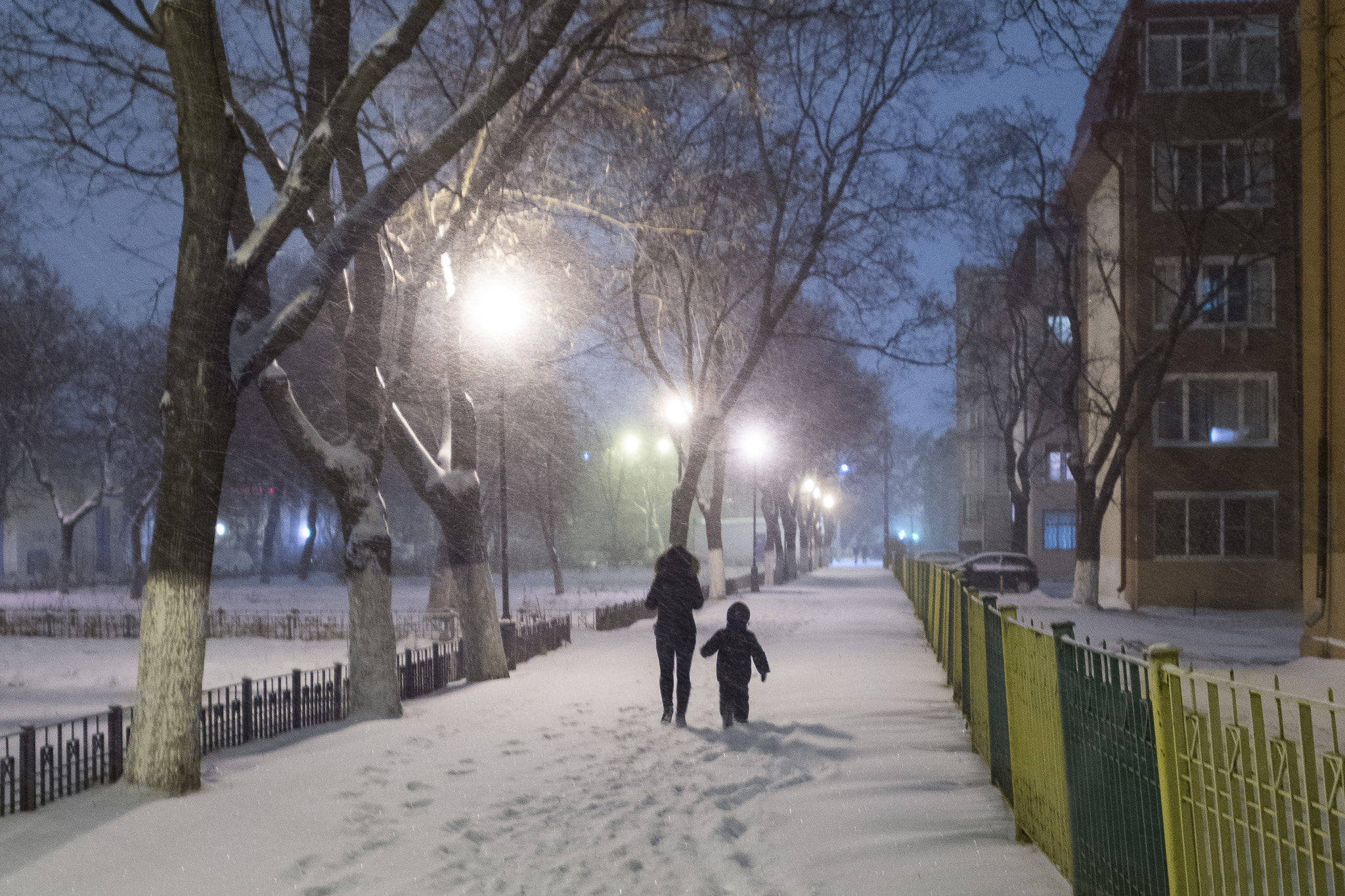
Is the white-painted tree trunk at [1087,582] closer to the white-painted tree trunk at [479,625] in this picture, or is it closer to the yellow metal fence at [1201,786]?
the white-painted tree trunk at [479,625]

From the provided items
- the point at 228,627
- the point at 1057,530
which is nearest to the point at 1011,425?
the point at 1057,530

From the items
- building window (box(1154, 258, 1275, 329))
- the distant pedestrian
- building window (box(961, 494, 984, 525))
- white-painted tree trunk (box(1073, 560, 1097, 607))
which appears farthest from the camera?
building window (box(961, 494, 984, 525))

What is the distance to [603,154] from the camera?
1481cm

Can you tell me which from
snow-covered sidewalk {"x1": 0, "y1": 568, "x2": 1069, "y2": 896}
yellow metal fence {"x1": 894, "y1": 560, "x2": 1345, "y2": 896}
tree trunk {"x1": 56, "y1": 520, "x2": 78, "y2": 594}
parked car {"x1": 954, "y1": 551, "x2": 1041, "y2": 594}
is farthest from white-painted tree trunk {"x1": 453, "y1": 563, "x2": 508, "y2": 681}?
tree trunk {"x1": 56, "y1": 520, "x2": 78, "y2": 594}

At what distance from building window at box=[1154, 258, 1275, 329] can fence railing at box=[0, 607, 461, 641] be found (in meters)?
23.0

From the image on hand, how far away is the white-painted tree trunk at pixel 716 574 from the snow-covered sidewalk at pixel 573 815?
21.0 meters

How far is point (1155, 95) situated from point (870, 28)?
14916 mm

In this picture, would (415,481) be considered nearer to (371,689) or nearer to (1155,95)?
(371,689)

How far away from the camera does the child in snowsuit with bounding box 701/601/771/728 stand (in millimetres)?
10695

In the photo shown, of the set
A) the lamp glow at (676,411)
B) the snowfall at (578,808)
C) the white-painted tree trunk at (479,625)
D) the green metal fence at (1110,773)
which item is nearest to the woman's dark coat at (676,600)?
the snowfall at (578,808)

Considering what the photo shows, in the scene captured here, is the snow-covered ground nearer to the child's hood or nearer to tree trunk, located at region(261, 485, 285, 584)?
tree trunk, located at region(261, 485, 285, 584)

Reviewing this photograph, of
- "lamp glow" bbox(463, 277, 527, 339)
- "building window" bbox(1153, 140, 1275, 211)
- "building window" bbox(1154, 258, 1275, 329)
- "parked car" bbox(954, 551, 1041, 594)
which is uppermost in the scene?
"building window" bbox(1153, 140, 1275, 211)

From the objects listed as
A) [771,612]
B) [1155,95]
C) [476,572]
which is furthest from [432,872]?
[1155,95]

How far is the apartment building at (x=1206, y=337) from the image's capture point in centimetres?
3166
